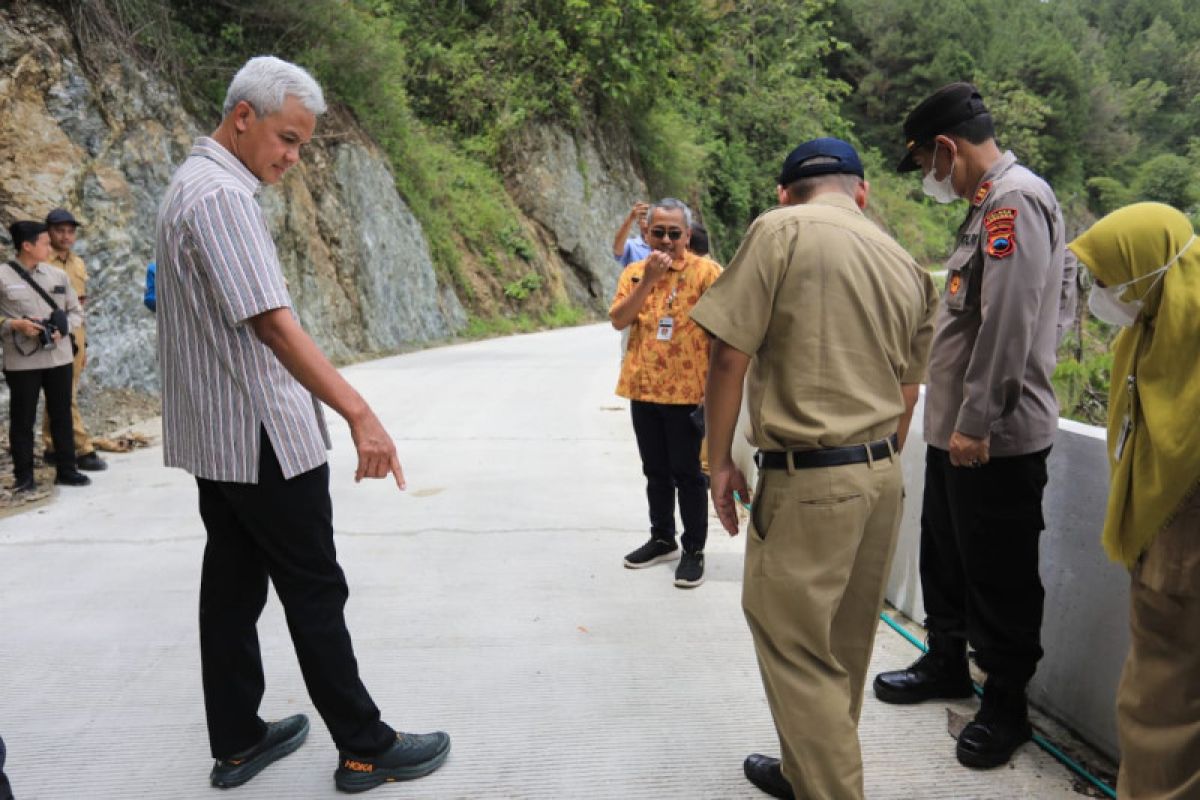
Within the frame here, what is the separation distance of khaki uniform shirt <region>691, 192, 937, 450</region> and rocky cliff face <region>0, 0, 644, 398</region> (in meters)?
7.23

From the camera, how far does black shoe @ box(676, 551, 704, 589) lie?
4.14 m

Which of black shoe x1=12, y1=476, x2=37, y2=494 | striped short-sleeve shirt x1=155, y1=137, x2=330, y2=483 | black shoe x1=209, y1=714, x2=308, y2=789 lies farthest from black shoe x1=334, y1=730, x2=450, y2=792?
black shoe x1=12, y1=476, x2=37, y2=494

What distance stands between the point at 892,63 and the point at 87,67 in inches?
1844

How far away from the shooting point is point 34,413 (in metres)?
5.65

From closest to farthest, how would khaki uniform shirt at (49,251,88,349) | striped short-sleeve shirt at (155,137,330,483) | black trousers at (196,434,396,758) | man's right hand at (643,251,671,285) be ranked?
1. striped short-sleeve shirt at (155,137,330,483)
2. black trousers at (196,434,396,758)
3. man's right hand at (643,251,671,285)
4. khaki uniform shirt at (49,251,88,349)

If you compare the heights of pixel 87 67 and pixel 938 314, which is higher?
pixel 87 67

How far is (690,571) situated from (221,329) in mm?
2590

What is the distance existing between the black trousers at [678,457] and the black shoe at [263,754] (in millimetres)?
2051

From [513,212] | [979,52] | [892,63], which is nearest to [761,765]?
[513,212]

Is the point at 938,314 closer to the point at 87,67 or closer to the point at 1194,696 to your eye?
the point at 1194,696

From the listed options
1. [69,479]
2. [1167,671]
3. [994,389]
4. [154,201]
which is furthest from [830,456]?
[154,201]

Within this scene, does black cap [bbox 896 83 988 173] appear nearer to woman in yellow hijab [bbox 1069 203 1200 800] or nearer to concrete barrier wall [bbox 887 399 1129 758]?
woman in yellow hijab [bbox 1069 203 1200 800]

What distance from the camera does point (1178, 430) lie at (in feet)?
6.50

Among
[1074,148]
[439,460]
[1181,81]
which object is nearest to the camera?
[439,460]
